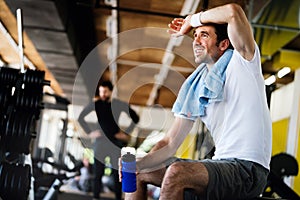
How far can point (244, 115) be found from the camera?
204cm

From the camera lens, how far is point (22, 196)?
3734 mm

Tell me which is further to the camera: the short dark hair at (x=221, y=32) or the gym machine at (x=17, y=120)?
the gym machine at (x=17, y=120)

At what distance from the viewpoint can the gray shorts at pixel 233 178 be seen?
1.92m

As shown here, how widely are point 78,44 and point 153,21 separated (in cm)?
176

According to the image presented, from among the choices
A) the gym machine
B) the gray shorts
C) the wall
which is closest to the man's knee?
the gray shorts

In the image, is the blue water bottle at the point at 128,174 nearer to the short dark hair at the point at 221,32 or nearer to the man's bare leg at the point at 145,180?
the man's bare leg at the point at 145,180

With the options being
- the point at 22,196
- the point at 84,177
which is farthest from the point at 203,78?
the point at 84,177

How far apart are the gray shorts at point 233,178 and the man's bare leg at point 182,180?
0.03 meters

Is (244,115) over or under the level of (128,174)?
over

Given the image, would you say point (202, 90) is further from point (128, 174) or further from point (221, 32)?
point (128, 174)

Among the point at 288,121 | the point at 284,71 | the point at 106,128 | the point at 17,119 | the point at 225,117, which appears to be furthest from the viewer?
the point at 288,121

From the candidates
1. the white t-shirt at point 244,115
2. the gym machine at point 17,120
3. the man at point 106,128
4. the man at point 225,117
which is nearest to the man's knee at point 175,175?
the man at point 225,117

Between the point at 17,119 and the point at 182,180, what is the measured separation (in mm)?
2347

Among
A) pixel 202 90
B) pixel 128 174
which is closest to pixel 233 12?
pixel 202 90
